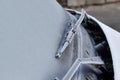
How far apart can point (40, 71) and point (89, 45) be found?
577 millimetres

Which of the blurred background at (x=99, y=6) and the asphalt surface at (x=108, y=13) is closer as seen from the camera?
the asphalt surface at (x=108, y=13)

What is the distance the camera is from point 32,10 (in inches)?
57.6

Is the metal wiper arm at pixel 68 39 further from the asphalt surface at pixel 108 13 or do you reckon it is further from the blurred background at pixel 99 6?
the blurred background at pixel 99 6

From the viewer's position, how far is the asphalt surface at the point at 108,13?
285 inches

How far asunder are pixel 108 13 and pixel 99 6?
0.59 m

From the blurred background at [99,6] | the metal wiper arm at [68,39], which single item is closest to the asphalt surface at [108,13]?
the blurred background at [99,6]

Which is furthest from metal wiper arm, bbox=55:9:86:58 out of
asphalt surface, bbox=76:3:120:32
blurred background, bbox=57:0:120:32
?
blurred background, bbox=57:0:120:32

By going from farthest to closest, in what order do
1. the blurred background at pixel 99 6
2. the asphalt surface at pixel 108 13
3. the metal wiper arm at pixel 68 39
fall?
1. the blurred background at pixel 99 6
2. the asphalt surface at pixel 108 13
3. the metal wiper arm at pixel 68 39

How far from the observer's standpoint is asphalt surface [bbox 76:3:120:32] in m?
7.24

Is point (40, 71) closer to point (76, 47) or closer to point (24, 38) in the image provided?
point (24, 38)

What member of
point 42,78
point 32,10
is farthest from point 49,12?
point 42,78

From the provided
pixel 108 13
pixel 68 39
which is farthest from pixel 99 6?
pixel 68 39

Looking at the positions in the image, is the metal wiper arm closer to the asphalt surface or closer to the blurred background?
the asphalt surface

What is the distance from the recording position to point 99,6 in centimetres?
843
